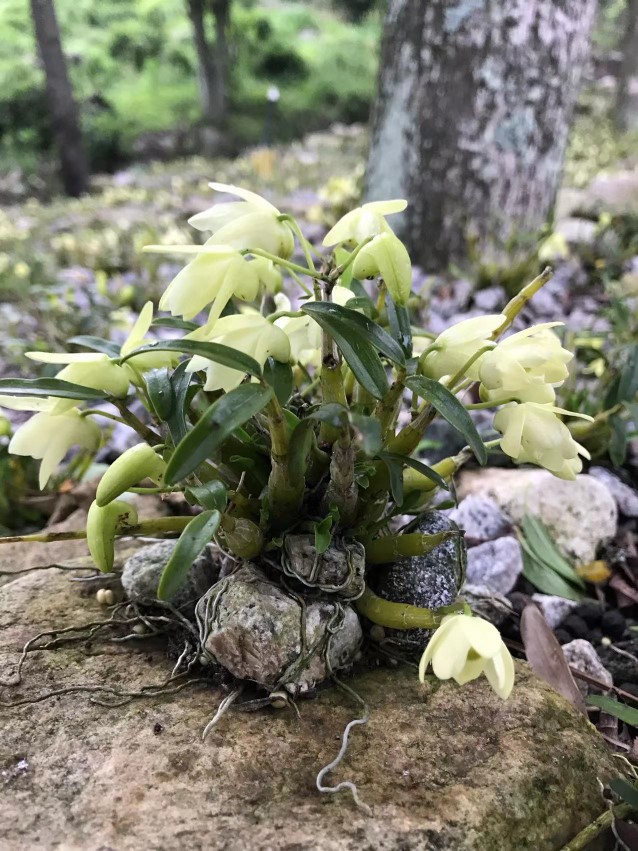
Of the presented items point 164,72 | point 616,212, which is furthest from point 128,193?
point 164,72

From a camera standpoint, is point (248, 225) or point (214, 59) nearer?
point (248, 225)

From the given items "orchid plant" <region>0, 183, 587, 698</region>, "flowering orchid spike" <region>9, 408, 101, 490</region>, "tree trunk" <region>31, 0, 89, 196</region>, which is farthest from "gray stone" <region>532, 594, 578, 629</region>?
"tree trunk" <region>31, 0, 89, 196</region>

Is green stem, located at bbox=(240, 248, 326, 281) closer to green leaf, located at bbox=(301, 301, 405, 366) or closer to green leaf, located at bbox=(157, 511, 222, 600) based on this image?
green leaf, located at bbox=(301, 301, 405, 366)

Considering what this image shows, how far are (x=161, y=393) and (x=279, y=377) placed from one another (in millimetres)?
158

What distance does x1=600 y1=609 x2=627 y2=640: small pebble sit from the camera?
3.89 feet

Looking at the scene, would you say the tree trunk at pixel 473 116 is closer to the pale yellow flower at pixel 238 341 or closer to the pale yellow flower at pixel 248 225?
the pale yellow flower at pixel 248 225

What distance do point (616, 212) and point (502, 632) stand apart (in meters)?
3.03

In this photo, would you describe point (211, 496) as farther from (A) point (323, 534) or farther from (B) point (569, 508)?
(B) point (569, 508)

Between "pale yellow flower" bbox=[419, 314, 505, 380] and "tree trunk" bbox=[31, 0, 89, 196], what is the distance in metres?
5.12

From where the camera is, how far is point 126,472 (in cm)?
79

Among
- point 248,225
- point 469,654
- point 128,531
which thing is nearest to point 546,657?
point 469,654

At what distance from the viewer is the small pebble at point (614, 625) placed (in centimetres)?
119

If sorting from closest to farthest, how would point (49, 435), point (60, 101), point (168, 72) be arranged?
1. point (49, 435)
2. point (60, 101)
3. point (168, 72)

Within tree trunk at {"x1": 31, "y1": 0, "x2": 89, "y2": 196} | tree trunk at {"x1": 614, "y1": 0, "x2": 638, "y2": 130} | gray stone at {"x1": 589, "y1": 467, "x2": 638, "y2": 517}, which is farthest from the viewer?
tree trunk at {"x1": 614, "y1": 0, "x2": 638, "y2": 130}
